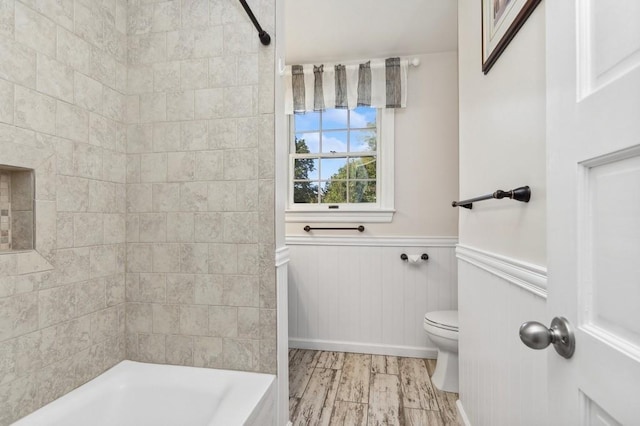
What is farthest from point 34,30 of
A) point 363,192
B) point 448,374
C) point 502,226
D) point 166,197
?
point 448,374

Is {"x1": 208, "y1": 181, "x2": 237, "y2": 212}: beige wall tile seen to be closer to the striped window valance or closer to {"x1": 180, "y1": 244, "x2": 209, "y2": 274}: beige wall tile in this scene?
{"x1": 180, "y1": 244, "x2": 209, "y2": 274}: beige wall tile

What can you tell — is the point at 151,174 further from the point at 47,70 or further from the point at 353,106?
the point at 353,106

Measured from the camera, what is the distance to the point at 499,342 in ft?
3.93

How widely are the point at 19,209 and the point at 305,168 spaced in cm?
203

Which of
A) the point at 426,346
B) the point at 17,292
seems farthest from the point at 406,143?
the point at 17,292

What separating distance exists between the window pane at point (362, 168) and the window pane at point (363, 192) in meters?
0.05

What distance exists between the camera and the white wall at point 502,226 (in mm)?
936

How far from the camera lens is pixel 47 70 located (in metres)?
1.19

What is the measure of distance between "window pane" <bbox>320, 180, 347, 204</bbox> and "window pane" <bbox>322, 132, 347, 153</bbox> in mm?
285

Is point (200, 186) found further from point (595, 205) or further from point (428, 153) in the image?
point (428, 153)

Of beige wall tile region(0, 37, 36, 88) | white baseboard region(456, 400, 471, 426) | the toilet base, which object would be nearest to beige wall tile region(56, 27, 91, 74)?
beige wall tile region(0, 37, 36, 88)

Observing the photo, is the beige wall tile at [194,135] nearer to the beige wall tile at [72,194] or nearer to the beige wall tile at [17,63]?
the beige wall tile at [72,194]

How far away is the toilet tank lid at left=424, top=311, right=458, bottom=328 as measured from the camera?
209cm

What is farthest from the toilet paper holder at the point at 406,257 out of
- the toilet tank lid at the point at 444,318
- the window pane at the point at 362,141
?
the window pane at the point at 362,141
